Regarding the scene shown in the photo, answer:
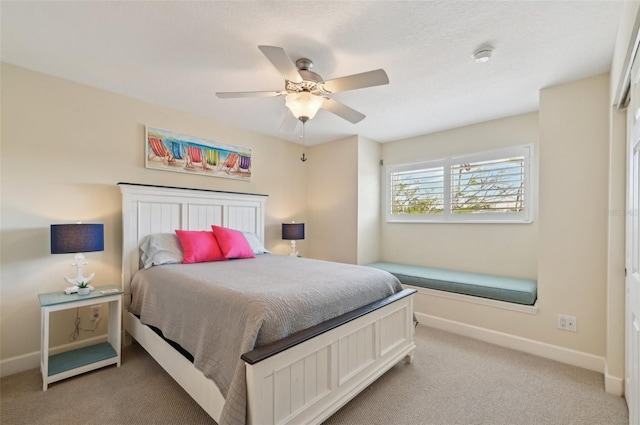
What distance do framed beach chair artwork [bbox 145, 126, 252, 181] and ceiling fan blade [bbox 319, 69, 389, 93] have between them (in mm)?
2031

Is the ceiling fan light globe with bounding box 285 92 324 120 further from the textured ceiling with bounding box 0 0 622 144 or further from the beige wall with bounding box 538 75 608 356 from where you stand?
the beige wall with bounding box 538 75 608 356

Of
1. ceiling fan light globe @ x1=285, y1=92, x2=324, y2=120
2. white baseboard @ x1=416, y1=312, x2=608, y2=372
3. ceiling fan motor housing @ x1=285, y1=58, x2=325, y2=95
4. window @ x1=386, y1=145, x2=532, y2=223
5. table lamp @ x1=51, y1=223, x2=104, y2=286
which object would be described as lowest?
white baseboard @ x1=416, y1=312, x2=608, y2=372

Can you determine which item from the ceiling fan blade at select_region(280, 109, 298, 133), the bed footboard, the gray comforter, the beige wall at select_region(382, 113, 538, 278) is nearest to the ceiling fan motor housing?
the ceiling fan blade at select_region(280, 109, 298, 133)

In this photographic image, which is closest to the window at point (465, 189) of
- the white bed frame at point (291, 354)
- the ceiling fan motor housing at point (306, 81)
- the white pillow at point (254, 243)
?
the white bed frame at point (291, 354)

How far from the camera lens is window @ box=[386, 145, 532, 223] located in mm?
3240

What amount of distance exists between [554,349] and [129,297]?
3928 mm

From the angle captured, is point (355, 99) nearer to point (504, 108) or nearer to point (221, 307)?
point (504, 108)

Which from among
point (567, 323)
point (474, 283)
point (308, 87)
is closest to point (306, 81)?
point (308, 87)

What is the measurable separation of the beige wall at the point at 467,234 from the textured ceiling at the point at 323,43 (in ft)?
1.92

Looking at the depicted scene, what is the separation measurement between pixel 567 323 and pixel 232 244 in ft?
10.5

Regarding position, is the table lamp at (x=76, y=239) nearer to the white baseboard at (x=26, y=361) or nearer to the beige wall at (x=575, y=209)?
the white baseboard at (x=26, y=361)

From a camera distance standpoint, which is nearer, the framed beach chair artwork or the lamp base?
the lamp base

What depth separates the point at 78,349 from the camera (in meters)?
2.50

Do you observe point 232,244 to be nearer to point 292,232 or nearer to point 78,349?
point 292,232
